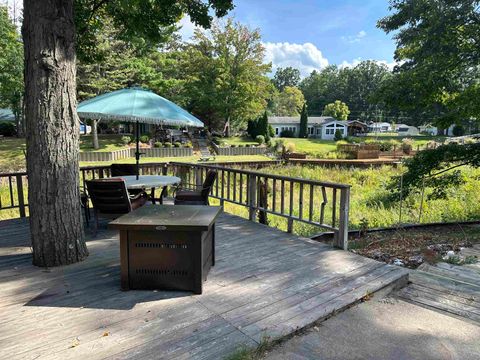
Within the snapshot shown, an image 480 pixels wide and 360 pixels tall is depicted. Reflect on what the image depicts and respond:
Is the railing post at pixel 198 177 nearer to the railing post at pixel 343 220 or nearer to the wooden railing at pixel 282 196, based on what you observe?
the wooden railing at pixel 282 196

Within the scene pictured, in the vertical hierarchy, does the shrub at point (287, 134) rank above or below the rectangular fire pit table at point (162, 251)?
above

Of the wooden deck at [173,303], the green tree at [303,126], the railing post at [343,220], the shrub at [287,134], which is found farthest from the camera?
the green tree at [303,126]

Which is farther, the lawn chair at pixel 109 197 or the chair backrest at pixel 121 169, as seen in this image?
the chair backrest at pixel 121 169

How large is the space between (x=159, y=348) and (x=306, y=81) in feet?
292

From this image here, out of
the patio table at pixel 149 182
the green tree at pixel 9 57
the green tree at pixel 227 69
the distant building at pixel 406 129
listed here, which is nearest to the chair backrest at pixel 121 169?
the patio table at pixel 149 182

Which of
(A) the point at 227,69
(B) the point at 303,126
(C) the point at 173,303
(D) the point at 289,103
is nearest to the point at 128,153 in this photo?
(A) the point at 227,69

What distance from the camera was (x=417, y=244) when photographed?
470cm

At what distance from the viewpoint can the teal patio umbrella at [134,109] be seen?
14.1 feet

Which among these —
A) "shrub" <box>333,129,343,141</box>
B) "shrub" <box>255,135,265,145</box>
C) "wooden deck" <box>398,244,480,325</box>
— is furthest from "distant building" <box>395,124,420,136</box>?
"wooden deck" <box>398,244,480,325</box>

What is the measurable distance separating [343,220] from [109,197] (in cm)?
291

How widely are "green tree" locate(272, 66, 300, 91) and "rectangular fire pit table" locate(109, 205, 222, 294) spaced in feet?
296

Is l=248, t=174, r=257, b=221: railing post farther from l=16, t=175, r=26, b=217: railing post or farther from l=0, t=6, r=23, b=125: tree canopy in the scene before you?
l=0, t=6, r=23, b=125: tree canopy

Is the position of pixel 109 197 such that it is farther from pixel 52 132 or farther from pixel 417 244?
pixel 417 244

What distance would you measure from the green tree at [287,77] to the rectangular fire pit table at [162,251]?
296 ft
